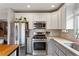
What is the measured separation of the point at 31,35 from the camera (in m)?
6.74

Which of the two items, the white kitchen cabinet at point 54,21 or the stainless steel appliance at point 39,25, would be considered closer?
the stainless steel appliance at point 39,25

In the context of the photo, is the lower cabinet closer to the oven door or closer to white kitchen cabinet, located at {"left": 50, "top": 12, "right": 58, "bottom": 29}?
the oven door

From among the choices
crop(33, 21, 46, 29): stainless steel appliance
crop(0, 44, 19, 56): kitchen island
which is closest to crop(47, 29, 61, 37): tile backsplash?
crop(33, 21, 46, 29): stainless steel appliance

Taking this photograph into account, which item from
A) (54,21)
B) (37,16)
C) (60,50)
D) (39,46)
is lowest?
(39,46)

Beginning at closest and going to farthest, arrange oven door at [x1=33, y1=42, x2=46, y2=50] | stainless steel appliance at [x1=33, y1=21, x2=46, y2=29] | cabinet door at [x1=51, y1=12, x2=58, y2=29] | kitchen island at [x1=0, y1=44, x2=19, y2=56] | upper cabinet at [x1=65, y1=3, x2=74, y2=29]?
kitchen island at [x1=0, y1=44, x2=19, y2=56]
upper cabinet at [x1=65, y1=3, x2=74, y2=29]
oven door at [x1=33, y1=42, x2=46, y2=50]
stainless steel appliance at [x1=33, y1=21, x2=46, y2=29]
cabinet door at [x1=51, y1=12, x2=58, y2=29]

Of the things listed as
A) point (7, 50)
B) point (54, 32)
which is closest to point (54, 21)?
point (54, 32)

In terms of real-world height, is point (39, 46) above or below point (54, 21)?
below

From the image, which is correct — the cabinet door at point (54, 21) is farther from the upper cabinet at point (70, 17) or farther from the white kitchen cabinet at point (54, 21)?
the upper cabinet at point (70, 17)

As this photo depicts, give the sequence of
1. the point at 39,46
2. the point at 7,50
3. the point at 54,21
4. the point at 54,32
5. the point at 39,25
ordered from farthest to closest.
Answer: the point at 54,32
the point at 54,21
the point at 39,25
the point at 39,46
the point at 7,50

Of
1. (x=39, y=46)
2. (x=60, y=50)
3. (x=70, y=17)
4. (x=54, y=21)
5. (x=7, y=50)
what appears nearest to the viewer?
(x=7, y=50)

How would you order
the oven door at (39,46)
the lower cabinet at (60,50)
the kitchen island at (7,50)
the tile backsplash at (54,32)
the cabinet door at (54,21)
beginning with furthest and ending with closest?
the tile backsplash at (54,32) < the cabinet door at (54,21) < the oven door at (39,46) < the lower cabinet at (60,50) < the kitchen island at (7,50)

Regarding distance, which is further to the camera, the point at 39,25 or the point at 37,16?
the point at 37,16

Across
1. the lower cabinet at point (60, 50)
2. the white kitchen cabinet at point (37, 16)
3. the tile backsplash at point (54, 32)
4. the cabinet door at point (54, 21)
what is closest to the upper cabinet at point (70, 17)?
the lower cabinet at point (60, 50)

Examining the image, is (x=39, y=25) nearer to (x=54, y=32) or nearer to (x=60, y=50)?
(x=54, y=32)
